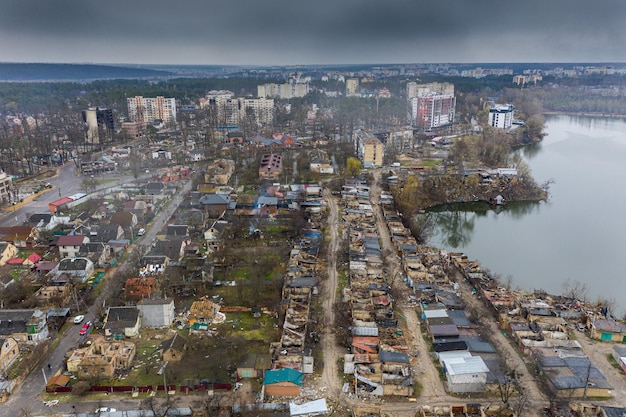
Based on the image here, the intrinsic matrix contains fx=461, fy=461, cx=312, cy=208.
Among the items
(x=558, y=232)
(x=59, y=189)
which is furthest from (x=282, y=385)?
(x=59, y=189)

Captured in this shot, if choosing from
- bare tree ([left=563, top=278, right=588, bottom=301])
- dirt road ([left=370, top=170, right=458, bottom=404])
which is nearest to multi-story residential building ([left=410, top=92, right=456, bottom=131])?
bare tree ([left=563, top=278, right=588, bottom=301])

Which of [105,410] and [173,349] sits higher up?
[173,349]

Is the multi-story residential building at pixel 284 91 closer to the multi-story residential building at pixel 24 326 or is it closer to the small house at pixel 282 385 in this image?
the multi-story residential building at pixel 24 326

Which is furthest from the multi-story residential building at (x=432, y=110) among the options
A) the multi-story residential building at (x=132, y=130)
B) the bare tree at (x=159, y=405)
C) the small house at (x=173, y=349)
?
the bare tree at (x=159, y=405)

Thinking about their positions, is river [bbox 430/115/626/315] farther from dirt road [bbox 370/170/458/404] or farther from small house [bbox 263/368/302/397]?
small house [bbox 263/368/302/397]

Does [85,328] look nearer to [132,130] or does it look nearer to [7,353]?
[7,353]
